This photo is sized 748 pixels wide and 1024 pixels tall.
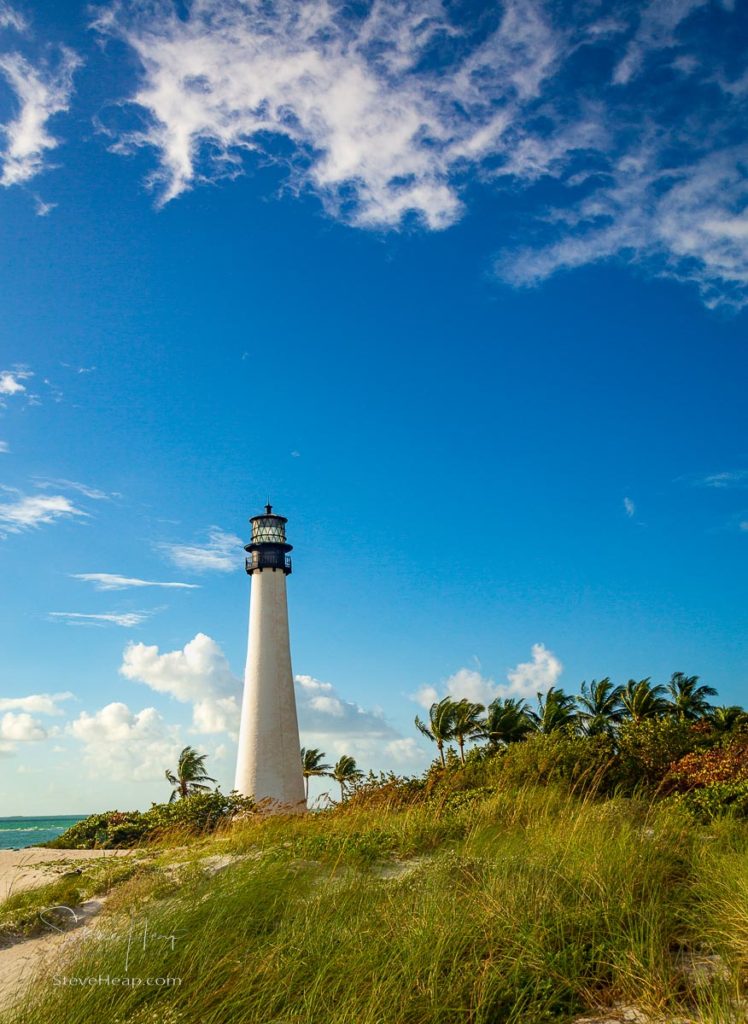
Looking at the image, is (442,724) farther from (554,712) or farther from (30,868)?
(30,868)

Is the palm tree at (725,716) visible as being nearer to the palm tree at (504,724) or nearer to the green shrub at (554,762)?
the palm tree at (504,724)

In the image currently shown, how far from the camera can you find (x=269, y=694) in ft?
93.1

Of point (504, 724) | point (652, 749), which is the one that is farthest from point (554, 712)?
point (652, 749)

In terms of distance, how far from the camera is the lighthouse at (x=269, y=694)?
2761 cm

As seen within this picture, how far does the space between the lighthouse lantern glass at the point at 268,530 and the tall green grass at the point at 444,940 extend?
22.7 meters

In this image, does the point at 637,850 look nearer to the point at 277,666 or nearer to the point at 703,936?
the point at 703,936

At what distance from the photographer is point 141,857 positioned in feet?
40.5

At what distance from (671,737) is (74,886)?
14163mm

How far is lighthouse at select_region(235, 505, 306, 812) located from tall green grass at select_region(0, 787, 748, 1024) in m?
19.9

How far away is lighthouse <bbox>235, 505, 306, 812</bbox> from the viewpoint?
2761 cm

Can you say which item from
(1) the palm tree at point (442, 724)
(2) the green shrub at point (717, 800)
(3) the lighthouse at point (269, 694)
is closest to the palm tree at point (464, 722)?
(1) the palm tree at point (442, 724)

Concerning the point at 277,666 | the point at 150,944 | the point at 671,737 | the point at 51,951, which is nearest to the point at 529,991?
the point at 150,944

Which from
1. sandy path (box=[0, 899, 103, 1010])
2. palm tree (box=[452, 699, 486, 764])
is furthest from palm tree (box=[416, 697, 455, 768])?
sandy path (box=[0, 899, 103, 1010])

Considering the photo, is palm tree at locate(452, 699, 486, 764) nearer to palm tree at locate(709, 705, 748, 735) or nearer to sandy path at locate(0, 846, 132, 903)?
palm tree at locate(709, 705, 748, 735)
